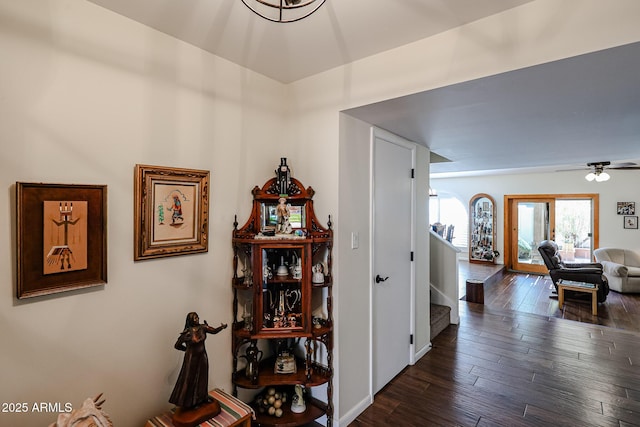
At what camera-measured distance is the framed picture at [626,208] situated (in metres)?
6.45

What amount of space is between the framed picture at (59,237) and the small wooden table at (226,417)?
77cm

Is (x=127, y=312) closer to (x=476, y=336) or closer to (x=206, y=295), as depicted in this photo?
(x=206, y=295)

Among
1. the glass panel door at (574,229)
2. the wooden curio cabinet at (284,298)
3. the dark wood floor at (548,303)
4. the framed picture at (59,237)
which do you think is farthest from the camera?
the glass panel door at (574,229)

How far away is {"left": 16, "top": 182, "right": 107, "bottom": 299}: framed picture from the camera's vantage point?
1.28m

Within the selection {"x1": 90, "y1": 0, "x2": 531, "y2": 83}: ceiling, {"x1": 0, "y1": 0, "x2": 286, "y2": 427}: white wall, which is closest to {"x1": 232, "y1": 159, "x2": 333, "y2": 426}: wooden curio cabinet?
{"x1": 0, "y1": 0, "x2": 286, "y2": 427}: white wall

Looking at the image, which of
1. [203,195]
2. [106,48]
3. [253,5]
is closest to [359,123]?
[253,5]

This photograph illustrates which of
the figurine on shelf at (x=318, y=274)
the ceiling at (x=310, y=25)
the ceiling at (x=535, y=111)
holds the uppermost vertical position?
the ceiling at (x=310, y=25)

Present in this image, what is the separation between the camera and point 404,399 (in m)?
2.51

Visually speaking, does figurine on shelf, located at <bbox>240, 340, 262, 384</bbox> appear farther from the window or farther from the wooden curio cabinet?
the window

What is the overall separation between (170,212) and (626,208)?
8.80 m

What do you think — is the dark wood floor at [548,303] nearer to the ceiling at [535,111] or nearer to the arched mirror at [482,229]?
the arched mirror at [482,229]

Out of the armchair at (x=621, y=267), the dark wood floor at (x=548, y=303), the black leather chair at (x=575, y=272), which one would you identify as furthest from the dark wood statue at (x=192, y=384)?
the armchair at (x=621, y=267)

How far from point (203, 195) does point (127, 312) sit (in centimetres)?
75

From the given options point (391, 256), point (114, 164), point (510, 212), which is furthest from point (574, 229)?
point (114, 164)
